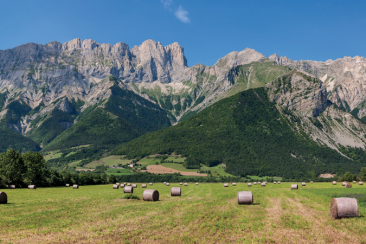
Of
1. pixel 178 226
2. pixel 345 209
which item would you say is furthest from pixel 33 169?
pixel 345 209

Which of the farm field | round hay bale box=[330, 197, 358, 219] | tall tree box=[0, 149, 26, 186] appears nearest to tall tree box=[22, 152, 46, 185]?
tall tree box=[0, 149, 26, 186]

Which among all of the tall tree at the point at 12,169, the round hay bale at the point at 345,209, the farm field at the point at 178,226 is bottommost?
the farm field at the point at 178,226

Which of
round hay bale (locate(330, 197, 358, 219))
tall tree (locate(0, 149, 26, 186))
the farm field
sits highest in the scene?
tall tree (locate(0, 149, 26, 186))

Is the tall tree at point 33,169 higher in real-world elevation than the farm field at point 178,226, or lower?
higher

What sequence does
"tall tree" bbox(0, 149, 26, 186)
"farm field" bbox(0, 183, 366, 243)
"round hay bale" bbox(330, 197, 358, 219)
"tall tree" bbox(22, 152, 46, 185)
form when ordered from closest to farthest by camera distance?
"farm field" bbox(0, 183, 366, 243) → "round hay bale" bbox(330, 197, 358, 219) → "tall tree" bbox(0, 149, 26, 186) → "tall tree" bbox(22, 152, 46, 185)

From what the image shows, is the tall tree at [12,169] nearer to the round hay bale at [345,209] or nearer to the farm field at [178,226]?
the farm field at [178,226]

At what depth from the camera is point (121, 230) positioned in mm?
23438

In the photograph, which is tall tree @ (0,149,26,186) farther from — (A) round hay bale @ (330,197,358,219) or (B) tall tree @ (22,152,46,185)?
(A) round hay bale @ (330,197,358,219)

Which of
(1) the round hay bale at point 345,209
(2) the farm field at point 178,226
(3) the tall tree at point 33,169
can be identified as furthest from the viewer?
(3) the tall tree at point 33,169

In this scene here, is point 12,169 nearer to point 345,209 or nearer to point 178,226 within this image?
point 178,226

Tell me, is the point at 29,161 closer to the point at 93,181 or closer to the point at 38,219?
the point at 93,181

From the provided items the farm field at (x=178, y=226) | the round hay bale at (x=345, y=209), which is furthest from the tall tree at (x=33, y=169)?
the round hay bale at (x=345, y=209)

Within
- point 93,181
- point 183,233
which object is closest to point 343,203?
point 183,233

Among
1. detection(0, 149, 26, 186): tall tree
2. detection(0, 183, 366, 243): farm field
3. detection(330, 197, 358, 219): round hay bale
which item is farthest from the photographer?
detection(0, 149, 26, 186): tall tree
